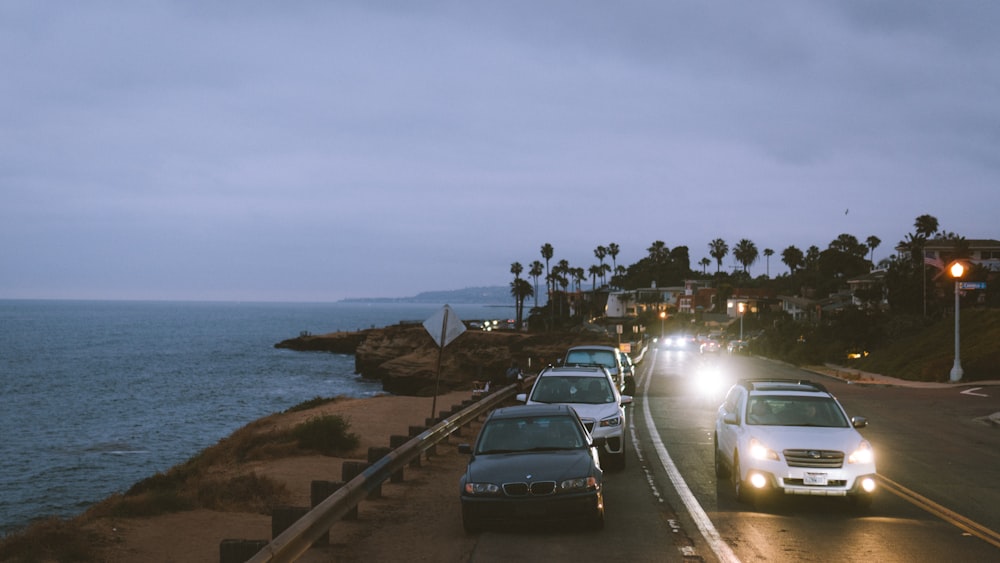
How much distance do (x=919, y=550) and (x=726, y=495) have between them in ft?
11.7

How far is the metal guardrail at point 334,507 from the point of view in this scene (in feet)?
21.6

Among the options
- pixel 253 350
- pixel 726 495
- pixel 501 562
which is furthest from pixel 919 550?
pixel 253 350

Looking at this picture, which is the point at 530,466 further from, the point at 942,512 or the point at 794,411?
the point at 942,512

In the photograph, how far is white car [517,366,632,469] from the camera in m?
14.1

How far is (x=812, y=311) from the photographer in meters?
103

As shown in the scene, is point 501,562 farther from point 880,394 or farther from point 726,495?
point 880,394

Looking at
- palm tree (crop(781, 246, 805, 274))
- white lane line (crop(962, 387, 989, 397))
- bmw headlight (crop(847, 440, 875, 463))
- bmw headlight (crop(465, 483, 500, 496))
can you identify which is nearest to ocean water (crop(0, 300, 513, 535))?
bmw headlight (crop(465, 483, 500, 496))

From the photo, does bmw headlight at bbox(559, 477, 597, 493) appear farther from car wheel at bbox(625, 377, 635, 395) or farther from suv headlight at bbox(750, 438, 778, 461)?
car wheel at bbox(625, 377, 635, 395)

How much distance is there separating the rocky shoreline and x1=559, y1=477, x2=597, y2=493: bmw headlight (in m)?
55.8

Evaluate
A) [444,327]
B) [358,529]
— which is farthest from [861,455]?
[444,327]

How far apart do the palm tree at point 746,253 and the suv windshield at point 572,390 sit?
7352 inches

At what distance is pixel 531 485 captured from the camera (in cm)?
928

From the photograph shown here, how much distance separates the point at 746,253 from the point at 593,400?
187777 mm

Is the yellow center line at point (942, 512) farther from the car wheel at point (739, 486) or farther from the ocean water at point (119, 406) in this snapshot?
the ocean water at point (119, 406)
